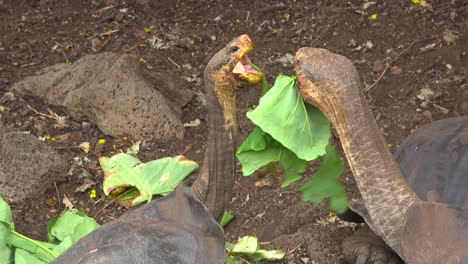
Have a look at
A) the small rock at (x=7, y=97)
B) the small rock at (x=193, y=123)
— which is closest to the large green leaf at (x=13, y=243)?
the small rock at (x=193, y=123)

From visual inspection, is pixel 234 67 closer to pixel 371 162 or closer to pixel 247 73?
pixel 247 73

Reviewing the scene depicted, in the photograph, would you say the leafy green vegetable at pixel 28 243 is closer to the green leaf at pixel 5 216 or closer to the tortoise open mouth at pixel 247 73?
the green leaf at pixel 5 216

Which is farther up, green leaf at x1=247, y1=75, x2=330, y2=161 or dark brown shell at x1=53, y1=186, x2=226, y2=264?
green leaf at x1=247, y1=75, x2=330, y2=161

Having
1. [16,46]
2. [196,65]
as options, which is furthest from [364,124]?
[16,46]

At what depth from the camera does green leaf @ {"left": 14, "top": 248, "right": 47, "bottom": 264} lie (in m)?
3.24

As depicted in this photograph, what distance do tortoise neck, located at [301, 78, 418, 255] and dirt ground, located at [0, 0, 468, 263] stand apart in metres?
0.84

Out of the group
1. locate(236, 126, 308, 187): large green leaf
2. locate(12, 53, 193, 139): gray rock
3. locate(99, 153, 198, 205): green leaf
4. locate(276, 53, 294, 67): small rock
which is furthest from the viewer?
locate(276, 53, 294, 67): small rock

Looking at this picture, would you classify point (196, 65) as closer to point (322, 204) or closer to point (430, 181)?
point (322, 204)

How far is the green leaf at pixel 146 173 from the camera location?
12.1 feet

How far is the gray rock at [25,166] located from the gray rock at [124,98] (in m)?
0.37

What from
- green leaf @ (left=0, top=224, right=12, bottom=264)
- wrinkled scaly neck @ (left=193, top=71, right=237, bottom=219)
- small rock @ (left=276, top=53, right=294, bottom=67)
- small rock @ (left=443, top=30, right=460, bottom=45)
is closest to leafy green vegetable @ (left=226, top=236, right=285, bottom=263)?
wrinkled scaly neck @ (left=193, top=71, right=237, bottom=219)

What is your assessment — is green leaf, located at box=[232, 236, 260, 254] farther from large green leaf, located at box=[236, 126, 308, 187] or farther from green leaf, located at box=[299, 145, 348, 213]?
large green leaf, located at box=[236, 126, 308, 187]

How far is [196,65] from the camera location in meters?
4.92

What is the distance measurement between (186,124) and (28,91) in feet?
2.83
